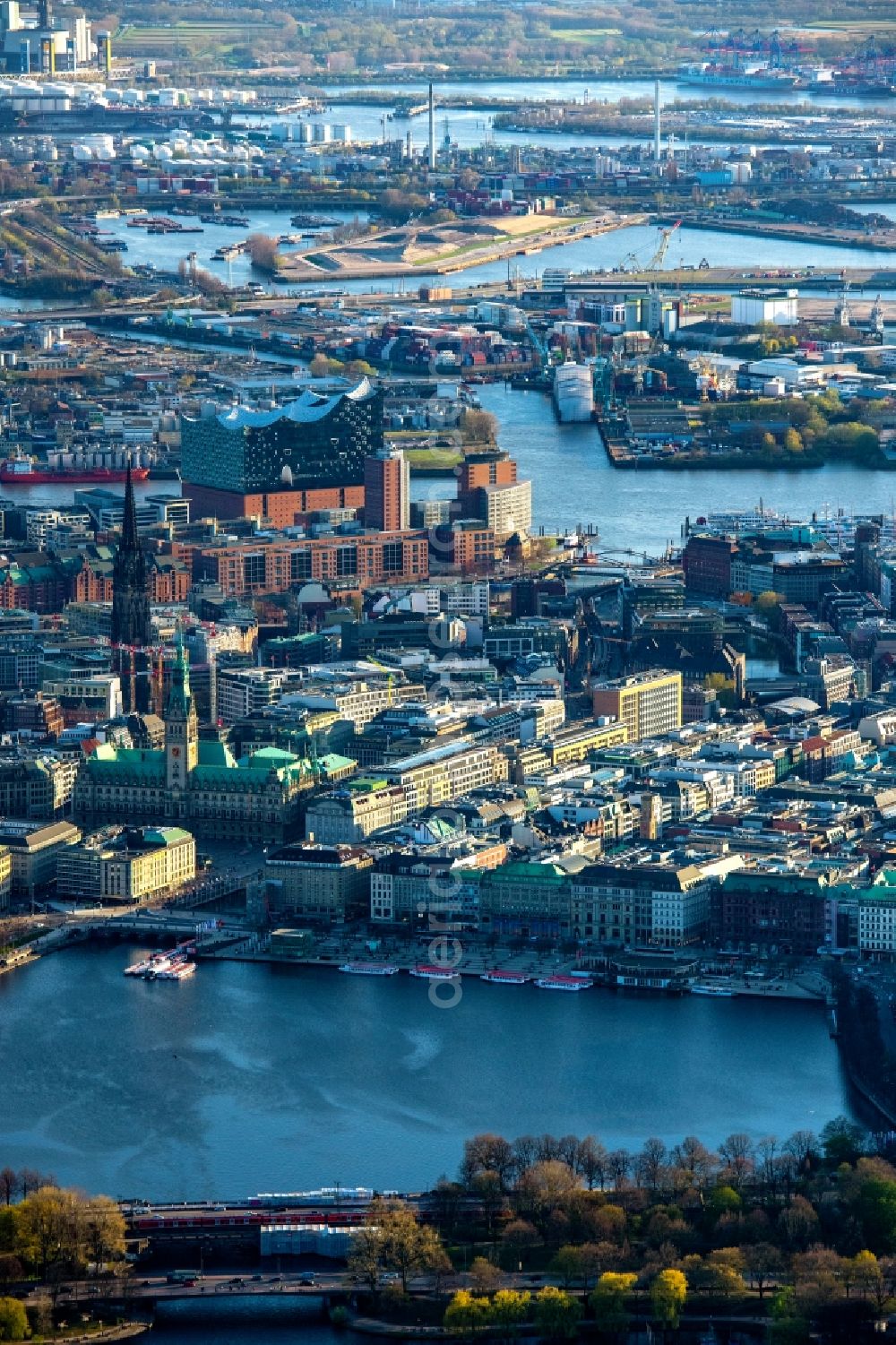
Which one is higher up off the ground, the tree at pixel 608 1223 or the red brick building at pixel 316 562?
the tree at pixel 608 1223

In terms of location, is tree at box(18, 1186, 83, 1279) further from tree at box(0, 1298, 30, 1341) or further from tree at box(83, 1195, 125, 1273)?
tree at box(0, 1298, 30, 1341)

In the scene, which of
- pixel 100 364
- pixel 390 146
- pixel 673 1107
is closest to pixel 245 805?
pixel 673 1107

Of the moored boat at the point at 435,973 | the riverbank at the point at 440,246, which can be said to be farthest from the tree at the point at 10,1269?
the riverbank at the point at 440,246

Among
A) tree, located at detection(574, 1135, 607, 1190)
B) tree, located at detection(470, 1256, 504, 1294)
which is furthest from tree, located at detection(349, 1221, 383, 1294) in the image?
tree, located at detection(574, 1135, 607, 1190)

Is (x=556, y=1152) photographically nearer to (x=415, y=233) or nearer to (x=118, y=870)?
(x=118, y=870)

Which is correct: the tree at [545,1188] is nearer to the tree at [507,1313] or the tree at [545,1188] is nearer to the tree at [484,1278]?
the tree at [484,1278]

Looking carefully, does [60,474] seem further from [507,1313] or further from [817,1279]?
[817,1279]

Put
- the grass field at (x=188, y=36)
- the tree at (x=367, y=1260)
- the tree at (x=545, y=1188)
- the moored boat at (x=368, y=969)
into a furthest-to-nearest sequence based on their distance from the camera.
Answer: the grass field at (x=188, y=36) → the moored boat at (x=368, y=969) → the tree at (x=545, y=1188) → the tree at (x=367, y=1260)
